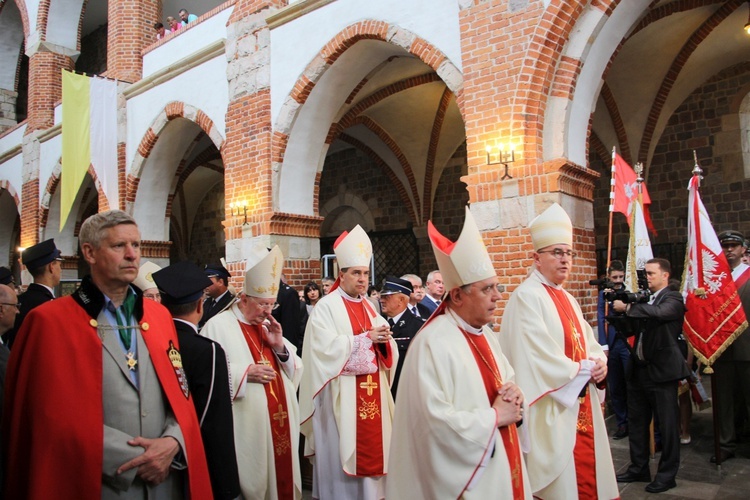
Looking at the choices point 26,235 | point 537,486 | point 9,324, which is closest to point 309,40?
point 9,324

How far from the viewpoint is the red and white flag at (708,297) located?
464 cm

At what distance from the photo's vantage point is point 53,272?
13.5 feet

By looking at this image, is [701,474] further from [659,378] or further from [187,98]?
[187,98]

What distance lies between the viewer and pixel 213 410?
2.46 metres

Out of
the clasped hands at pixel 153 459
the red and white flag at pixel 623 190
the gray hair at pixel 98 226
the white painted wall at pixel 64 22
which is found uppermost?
the white painted wall at pixel 64 22

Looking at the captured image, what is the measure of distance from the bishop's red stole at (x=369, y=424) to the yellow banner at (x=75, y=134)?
928 cm

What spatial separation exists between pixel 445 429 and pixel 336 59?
6.50m

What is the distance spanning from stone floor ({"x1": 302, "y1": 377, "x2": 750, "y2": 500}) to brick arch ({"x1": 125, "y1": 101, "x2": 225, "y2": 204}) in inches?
252

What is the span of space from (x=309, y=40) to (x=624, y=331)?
5.73 metres

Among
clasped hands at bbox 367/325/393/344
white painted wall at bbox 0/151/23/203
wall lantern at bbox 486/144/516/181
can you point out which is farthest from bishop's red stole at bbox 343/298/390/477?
white painted wall at bbox 0/151/23/203

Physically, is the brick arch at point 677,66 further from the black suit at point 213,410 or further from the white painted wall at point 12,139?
the white painted wall at point 12,139

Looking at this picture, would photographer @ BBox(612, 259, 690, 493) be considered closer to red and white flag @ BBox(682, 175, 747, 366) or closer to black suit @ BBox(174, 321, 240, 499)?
red and white flag @ BBox(682, 175, 747, 366)

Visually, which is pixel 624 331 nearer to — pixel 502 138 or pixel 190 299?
pixel 502 138

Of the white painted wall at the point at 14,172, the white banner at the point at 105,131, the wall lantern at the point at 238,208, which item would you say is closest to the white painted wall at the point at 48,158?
the white painted wall at the point at 14,172
